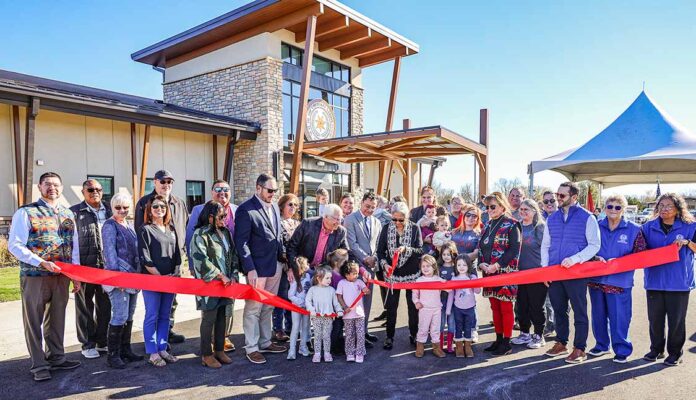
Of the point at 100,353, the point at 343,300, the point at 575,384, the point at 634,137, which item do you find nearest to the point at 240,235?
the point at 343,300

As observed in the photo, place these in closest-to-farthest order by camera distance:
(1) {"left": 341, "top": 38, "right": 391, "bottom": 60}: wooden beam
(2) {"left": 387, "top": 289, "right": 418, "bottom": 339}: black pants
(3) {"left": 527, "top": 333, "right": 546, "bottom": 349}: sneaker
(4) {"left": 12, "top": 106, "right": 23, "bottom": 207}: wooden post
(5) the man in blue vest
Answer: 1. (5) the man in blue vest
2. (3) {"left": 527, "top": 333, "right": 546, "bottom": 349}: sneaker
3. (2) {"left": 387, "top": 289, "right": 418, "bottom": 339}: black pants
4. (4) {"left": 12, "top": 106, "right": 23, "bottom": 207}: wooden post
5. (1) {"left": 341, "top": 38, "right": 391, "bottom": 60}: wooden beam

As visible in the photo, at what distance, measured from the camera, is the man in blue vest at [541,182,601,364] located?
448cm

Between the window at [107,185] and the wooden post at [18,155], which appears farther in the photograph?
the window at [107,185]

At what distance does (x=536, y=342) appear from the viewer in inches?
197

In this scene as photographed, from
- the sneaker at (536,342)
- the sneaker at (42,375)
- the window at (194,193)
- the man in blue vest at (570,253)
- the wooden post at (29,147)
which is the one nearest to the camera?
the sneaker at (42,375)

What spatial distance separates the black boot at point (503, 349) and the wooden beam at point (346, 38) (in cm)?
1325

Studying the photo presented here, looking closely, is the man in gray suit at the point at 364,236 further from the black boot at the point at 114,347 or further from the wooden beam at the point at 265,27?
the wooden beam at the point at 265,27

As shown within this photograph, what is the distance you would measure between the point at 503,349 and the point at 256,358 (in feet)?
9.21

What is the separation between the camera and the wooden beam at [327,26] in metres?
14.6

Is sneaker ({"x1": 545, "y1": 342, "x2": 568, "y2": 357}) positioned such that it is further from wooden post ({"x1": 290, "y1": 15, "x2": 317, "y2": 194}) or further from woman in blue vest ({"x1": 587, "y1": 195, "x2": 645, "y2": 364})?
wooden post ({"x1": 290, "y1": 15, "x2": 317, "y2": 194})

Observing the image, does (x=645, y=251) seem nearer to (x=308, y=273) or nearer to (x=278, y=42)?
(x=308, y=273)

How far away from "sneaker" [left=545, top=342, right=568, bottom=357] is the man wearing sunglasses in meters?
4.99

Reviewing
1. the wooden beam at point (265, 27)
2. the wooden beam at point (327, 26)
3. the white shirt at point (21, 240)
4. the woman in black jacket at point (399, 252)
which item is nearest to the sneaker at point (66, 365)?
the white shirt at point (21, 240)

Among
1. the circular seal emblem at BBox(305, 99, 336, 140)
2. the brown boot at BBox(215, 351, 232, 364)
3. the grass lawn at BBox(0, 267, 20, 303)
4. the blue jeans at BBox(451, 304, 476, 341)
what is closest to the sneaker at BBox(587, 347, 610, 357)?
the blue jeans at BBox(451, 304, 476, 341)
